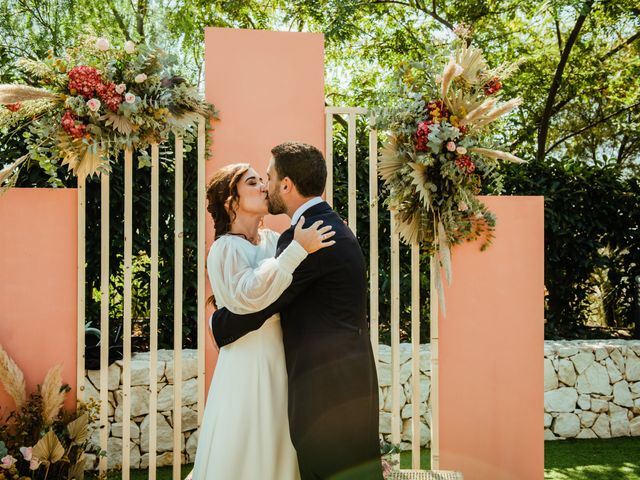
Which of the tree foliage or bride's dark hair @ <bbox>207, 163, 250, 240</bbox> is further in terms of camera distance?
the tree foliage

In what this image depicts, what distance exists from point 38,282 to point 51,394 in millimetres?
604

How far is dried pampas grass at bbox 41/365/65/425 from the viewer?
3070 mm

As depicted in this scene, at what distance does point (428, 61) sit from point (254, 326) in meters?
1.73

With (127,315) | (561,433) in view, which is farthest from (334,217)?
(561,433)

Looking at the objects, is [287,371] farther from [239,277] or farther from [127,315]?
[127,315]

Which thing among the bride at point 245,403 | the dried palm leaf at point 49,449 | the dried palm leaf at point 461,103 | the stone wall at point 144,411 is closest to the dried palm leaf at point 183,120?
the bride at point 245,403

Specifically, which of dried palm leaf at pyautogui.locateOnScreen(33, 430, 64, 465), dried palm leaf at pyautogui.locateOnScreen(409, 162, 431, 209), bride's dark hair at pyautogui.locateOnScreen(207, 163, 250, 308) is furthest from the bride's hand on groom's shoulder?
dried palm leaf at pyautogui.locateOnScreen(33, 430, 64, 465)

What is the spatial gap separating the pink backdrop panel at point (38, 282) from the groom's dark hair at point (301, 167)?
146cm

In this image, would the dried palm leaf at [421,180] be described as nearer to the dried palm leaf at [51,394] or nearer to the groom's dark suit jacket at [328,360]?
the groom's dark suit jacket at [328,360]

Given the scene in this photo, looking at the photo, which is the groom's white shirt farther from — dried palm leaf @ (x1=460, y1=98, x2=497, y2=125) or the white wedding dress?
dried palm leaf @ (x1=460, y1=98, x2=497, y2=125)

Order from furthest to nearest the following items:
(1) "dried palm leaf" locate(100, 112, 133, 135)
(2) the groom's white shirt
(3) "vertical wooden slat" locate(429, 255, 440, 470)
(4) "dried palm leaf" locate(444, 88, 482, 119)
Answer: (3) "vertical wooden slat" locate(429, 255, 440, 470) < (4) "dried palm leaf" locate(444, 88, 482, 119) < (1) "dried palm leaf" locate(100, 112, 133, 135) < (2) the groom's white shirt

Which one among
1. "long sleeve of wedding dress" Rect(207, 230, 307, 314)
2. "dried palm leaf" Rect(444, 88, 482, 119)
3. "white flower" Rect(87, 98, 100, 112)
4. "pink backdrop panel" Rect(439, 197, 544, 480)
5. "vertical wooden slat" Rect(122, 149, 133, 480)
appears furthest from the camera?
"pink backdrop panel" Rect(439, 197, 544, 480)

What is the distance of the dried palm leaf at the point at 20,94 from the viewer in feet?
9.52

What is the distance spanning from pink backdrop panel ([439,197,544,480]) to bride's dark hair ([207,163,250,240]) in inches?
57.0
